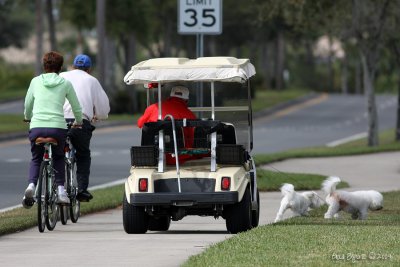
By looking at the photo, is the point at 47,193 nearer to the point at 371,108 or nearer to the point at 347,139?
the point at 371,108

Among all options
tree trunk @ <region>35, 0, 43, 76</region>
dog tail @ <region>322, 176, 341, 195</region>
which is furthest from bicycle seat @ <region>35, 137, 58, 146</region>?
tree trunk @ <region>35, 0, 43, 76</region>

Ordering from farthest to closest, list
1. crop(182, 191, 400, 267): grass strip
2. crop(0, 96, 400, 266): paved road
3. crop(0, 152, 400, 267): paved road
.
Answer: crop(0, 96, 400, 266): paved road, crop(0, 152, 400, 267): paved road, crop(182, 191, 400, 267): grass strip

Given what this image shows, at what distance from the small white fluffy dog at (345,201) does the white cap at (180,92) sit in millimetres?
2211

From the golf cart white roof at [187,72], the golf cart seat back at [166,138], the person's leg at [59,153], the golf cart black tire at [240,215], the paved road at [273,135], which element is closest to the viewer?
the golf cart black tire at [240,215]

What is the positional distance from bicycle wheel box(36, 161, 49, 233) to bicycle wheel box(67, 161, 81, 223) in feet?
3.77

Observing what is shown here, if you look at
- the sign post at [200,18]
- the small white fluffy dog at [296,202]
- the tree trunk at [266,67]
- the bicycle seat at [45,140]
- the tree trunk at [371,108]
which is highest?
the sign post at [200,18]

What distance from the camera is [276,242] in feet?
42.1

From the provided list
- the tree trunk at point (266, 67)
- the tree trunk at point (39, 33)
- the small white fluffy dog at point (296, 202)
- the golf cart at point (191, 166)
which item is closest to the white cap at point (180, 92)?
the golf cart at point (191, 166)

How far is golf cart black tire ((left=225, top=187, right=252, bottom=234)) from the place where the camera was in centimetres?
1491

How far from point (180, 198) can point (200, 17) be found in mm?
7695

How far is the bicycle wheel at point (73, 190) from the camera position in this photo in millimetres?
16469

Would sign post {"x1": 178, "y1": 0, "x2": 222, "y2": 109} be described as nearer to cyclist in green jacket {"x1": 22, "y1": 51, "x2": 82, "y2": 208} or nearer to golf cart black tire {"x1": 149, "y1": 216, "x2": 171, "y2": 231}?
golf cart black tire {"x1": 149, "y1": 216, "x2": 171, "y2": 231}

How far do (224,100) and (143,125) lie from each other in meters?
1.43

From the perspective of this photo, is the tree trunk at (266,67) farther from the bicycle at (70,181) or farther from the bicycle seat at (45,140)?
the bicycle seat at (45,140)
